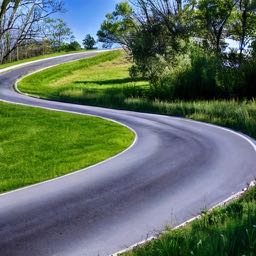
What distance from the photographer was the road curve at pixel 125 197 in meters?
9.61

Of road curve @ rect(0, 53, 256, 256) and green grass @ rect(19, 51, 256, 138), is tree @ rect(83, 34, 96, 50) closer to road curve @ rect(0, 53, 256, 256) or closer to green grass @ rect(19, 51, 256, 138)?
green grass @ rect(19, 51, 256, 138)

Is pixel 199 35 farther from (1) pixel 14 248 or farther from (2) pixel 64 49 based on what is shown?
(2) pixel 64 49

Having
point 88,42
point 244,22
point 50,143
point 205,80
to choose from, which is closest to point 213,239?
point 50,143

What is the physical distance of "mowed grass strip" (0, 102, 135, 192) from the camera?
1549 cm

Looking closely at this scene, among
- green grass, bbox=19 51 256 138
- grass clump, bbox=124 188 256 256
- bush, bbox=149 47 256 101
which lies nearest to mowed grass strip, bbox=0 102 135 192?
green grass, bbox=19 51 256 138

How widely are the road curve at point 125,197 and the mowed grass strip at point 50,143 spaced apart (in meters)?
0.82

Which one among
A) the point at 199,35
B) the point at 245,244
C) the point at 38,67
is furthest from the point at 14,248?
the point at 38,67

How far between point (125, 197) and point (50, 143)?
342 inches

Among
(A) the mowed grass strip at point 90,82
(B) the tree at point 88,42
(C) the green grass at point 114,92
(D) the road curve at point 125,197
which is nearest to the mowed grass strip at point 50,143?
(D) the road curve at point 125,197

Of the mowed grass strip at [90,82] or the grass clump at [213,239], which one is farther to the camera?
the mowed grass strip at [90,82]

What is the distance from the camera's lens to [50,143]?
2041cm

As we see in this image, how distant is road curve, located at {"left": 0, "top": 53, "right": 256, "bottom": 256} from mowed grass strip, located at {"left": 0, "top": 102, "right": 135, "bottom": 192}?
82 centimetres

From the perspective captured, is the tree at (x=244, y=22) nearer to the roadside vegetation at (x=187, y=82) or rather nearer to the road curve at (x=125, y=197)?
the roadside vegetation at (x=187, y=82)

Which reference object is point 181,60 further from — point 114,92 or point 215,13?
point 215,13
